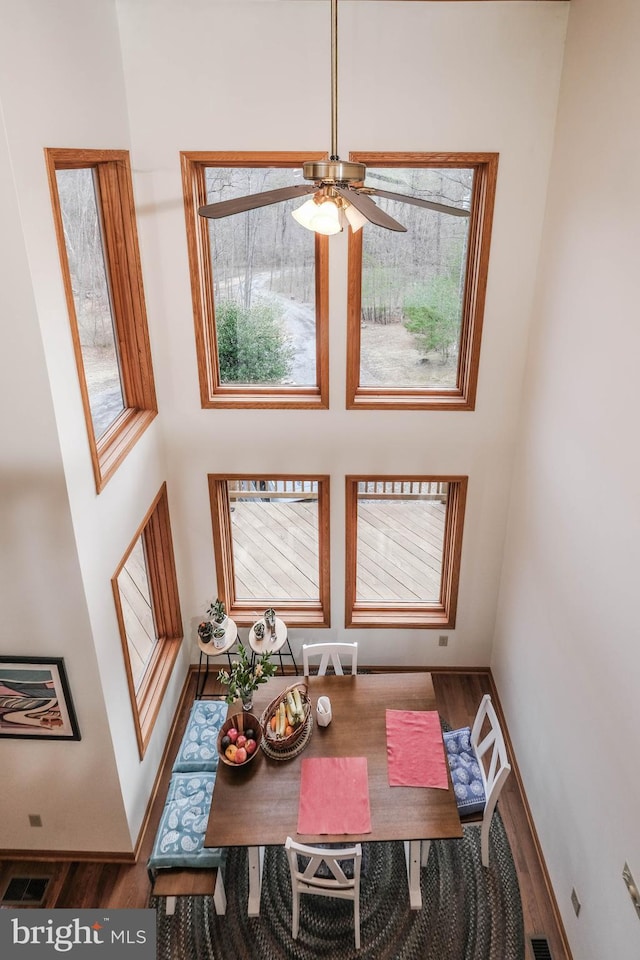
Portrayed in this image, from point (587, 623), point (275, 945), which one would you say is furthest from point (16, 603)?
point (587, 623)

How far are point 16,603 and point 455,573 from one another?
3429mm

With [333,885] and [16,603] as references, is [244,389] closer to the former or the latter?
[16,603]

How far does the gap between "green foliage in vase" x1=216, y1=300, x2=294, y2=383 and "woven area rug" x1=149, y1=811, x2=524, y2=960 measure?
11.3 feet

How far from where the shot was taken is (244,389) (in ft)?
16.4

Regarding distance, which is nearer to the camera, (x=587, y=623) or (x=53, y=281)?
(x=53, y=281)

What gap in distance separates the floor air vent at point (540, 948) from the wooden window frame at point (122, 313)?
12.2 ft

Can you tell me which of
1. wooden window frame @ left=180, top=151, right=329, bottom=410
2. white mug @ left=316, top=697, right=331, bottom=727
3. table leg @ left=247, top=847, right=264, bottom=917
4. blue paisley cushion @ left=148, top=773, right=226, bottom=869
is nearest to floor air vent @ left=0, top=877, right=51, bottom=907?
blue paisley cushion @ left=148, top=773, right=226, bottom=869

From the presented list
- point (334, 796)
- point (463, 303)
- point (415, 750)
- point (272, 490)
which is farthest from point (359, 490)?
point (334, 796)

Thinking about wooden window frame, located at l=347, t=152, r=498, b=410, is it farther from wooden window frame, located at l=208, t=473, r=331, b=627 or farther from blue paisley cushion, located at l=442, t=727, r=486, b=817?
blue paisley cushion, located at l=442, t=727, r=486, b=817

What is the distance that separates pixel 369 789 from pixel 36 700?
2.05 m

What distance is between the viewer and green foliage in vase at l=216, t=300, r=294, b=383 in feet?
15.8

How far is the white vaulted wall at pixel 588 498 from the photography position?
306 cm

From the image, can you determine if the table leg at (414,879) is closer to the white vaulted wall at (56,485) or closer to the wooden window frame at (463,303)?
the white vaulted wall at (56,485)

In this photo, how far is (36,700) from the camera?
377cm
